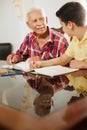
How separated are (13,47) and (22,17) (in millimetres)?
650

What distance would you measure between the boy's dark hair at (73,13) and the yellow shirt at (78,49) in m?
0.13

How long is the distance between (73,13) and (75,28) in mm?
120

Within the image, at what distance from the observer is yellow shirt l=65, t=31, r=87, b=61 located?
1691 mm

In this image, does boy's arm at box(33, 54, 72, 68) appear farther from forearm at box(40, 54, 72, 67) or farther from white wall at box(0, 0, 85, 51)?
white wall at box(0, 0, 85, 51)

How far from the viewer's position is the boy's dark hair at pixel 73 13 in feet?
5.26

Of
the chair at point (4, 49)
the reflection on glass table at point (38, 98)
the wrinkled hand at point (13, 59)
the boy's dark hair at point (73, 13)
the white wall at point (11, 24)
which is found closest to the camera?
the reflection on glass table at point (38, 98)

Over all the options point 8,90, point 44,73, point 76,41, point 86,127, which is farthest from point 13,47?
point 86,127

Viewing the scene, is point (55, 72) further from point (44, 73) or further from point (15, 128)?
point (15, 128)

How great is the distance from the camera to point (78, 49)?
1753 mm

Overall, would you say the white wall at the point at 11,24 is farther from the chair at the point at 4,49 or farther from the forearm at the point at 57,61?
the forearm at the point at 57,61

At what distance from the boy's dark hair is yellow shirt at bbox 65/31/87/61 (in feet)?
0.42

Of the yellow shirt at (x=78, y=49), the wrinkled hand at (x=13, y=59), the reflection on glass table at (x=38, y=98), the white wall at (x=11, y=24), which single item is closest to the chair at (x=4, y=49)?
the white wall at (x=11, y=24)

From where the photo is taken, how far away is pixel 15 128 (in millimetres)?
416

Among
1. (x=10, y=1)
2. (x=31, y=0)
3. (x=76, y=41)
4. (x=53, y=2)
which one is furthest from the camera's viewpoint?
(x=10, y=1)
